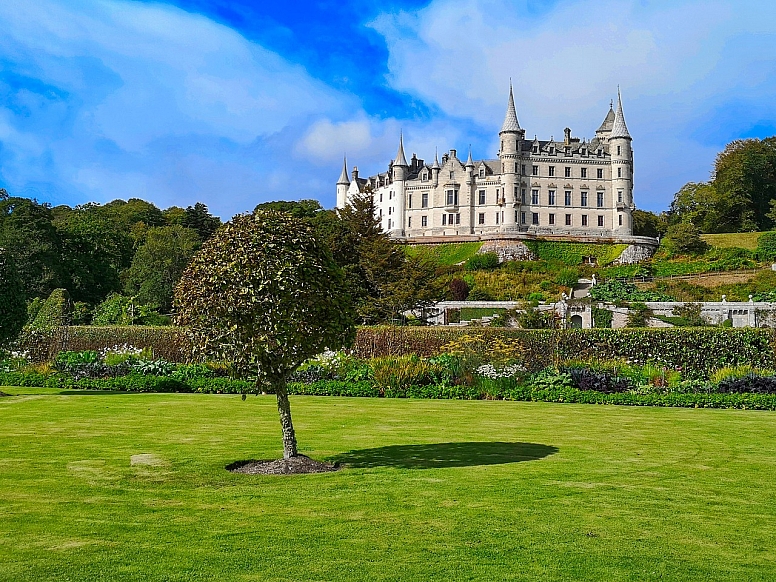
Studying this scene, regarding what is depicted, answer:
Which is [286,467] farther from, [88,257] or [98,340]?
[88,257]

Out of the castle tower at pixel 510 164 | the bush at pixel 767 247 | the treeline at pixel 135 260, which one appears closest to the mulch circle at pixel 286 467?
the treeline at pixel 135 260

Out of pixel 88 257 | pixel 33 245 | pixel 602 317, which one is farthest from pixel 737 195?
pixel 33 245

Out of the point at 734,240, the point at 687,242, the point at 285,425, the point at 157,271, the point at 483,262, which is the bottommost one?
the point at 285,425

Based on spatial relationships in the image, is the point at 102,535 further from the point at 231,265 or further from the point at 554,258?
the point at 554,258

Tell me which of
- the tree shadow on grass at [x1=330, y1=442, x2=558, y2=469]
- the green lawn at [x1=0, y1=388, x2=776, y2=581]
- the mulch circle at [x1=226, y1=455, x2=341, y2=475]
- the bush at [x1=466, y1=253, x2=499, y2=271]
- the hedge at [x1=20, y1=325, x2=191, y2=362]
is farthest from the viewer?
the bush at [x1=466, y1=253, x2=499, y2=271]

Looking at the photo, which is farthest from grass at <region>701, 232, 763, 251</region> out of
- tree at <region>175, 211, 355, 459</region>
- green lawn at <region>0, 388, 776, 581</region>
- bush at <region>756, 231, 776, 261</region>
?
tree at <region>175, 211, 355, 459</region>

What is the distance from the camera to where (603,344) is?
899 inches

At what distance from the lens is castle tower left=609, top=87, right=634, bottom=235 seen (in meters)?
87.1

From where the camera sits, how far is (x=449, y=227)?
289 ft

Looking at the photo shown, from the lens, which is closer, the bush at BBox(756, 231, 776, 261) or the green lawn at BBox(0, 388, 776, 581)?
the green lawn at BBox(0, 388, 776, 581)

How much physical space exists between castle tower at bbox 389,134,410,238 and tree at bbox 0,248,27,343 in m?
70.9

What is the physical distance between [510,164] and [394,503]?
8149 centimetres

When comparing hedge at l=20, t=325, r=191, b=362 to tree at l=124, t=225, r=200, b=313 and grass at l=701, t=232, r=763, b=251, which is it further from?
grass at l=701, t=232, r=763, b=251

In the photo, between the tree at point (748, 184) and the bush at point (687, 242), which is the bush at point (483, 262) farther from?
the tree at point (748, 184)
